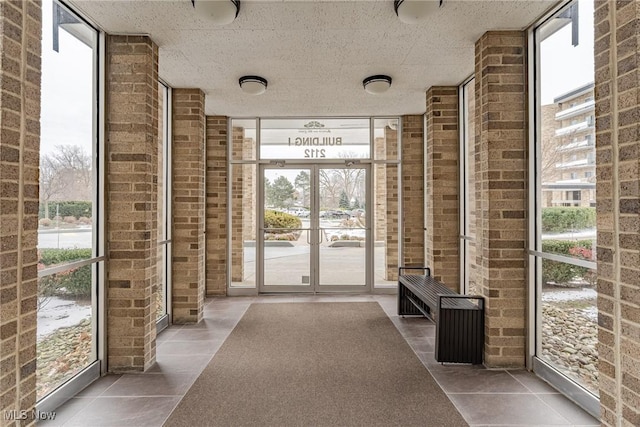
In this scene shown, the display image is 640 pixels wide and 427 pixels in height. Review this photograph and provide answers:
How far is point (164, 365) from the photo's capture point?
3.05m

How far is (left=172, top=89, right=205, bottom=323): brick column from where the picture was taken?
4176 millimetres

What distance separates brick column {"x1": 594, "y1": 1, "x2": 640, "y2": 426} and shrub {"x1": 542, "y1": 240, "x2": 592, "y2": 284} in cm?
88

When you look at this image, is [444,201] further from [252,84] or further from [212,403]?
[212,403]

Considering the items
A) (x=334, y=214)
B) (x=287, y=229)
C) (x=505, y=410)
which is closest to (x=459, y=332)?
(x=505, y=410)

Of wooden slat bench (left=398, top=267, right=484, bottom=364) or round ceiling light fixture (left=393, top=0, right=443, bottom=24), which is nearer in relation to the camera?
round ceiling light fixture (left=393, top=0, right=443, bottom=24)

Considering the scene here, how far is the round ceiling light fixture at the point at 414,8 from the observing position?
240 cm

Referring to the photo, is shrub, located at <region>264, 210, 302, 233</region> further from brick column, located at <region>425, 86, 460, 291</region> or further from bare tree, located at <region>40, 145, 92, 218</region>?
bare tree, located at <region>40, 145, 92, 218</region>

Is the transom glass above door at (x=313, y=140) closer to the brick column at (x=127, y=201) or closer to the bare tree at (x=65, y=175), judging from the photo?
the brick column at (x=127, y=201)

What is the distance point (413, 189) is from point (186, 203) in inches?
126

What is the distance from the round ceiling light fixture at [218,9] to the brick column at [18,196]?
3.36 feet

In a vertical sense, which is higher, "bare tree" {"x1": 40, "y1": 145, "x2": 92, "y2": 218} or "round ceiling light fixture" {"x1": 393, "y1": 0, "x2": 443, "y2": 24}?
"round ceiling light fixture" {"x1": 393, "y1": 0, "x2": 443, "y2": 24}

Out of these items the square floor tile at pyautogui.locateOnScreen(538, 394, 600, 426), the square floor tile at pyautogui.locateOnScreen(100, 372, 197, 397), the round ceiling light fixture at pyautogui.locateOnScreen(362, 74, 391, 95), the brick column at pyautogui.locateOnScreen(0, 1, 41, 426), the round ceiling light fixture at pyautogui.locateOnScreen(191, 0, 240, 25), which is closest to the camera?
the brick column at pyautogui.locateOnScreen(0, 1, 41, 426)

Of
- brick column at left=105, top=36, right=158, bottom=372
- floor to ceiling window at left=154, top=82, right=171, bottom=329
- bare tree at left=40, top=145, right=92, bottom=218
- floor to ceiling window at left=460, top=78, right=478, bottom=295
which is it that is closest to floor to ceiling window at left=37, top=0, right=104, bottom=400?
bare tree at left=40, top=145, right=92, bottom=218

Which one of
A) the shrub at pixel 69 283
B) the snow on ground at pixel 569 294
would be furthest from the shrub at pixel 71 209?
the snow on ground at pixel 569 294
